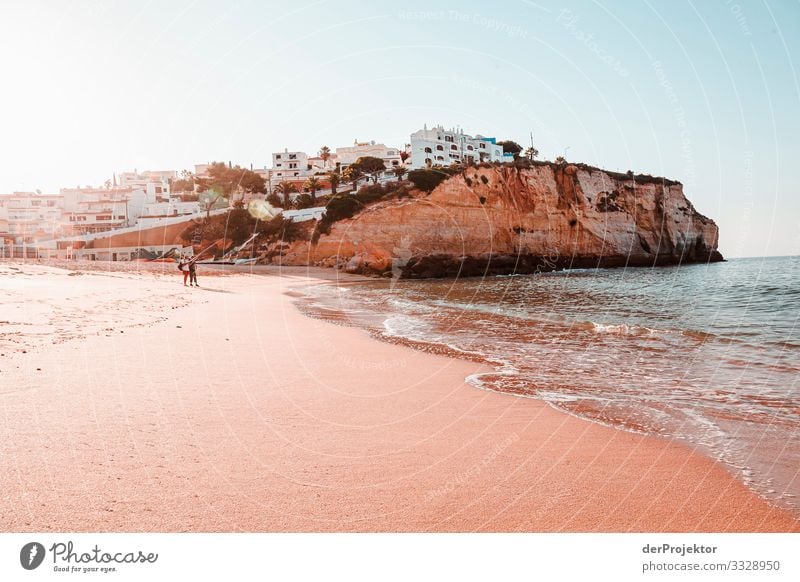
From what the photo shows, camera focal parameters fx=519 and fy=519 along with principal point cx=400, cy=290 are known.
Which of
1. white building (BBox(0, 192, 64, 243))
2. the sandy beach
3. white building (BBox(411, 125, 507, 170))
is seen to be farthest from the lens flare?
the sandy beach

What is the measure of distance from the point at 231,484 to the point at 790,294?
3243 centimetres

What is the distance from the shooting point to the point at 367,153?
89875mm

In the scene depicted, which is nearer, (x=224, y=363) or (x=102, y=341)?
(x=224, y=363)

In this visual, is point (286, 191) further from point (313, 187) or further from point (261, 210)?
point (261, 210)

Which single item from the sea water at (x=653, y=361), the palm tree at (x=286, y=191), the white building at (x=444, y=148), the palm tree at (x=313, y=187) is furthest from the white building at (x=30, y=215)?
the sea water at (x=653, y=361)

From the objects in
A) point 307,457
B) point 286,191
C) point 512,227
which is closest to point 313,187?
point 286,191

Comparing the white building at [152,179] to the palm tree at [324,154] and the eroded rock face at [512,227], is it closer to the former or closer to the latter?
the palm tree at [324,154]

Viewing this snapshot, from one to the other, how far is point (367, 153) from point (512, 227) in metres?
43.2

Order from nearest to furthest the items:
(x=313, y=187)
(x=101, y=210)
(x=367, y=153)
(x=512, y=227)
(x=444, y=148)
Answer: (x=512, y=227) → (x=313, y=187) → (x=101, y=210) → (x=444, y=148) → (x=367, y=153)

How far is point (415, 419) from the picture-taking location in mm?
5367

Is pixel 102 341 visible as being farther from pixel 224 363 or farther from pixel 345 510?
pixel 345 510

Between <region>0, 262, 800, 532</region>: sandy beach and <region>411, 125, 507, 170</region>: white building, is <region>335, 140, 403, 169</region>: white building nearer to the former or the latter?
<region>411, 125, 507, 170</region>: white building

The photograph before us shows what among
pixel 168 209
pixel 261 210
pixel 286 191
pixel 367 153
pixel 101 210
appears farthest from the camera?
pixel 367 153
